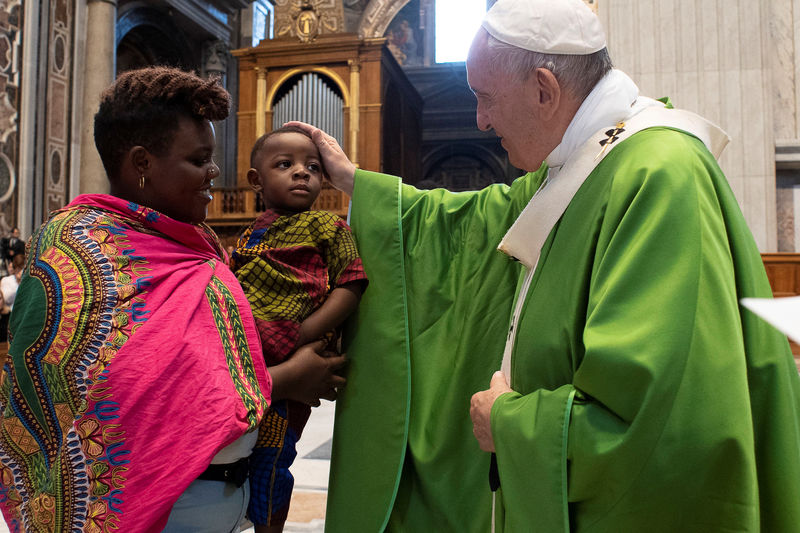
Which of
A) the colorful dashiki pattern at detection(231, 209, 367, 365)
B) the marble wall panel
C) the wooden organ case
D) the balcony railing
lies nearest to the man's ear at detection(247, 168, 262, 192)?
the colorful dashiki pattern at detection(231, 209, 367, 365)

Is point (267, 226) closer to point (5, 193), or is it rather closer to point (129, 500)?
→ point (129, 500)

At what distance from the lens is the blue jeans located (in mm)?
1287

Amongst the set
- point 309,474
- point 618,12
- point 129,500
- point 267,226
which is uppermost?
point 618,12

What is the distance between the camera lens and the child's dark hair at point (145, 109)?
1345 millimetres

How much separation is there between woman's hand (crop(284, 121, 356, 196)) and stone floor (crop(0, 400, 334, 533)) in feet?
4.61

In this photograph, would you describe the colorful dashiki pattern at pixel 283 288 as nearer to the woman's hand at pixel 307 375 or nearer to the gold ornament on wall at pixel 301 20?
the woman's hand at pixel 307 375

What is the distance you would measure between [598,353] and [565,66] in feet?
1.96

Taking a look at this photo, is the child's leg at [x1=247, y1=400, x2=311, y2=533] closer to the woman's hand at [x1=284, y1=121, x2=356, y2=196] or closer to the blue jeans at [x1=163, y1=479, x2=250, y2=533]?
the blue jeans at [x1=163, y1=479, x2=250, y2=533]

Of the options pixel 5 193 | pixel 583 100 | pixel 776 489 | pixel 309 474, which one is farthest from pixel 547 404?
pixel 5 193

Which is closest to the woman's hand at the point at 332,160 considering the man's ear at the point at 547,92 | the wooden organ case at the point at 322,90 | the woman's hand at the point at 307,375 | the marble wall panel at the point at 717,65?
the woman's hand at the point at 307,375

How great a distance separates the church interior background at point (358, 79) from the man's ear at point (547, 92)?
439cm

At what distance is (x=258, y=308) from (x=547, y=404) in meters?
0.83

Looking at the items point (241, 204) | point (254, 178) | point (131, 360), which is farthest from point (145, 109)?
point (241, 204)

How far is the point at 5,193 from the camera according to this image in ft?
28.4
